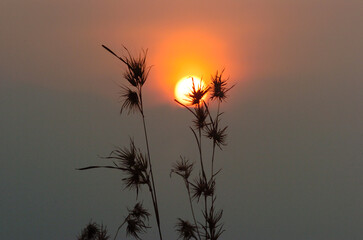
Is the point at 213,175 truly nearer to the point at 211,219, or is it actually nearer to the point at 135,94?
the point at 211,219

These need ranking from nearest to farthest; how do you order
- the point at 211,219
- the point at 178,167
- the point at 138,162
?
the point at 138,162 < the point at 211,219 < the point at 178,167

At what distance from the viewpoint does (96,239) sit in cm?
425

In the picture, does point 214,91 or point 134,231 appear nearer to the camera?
point 134,231

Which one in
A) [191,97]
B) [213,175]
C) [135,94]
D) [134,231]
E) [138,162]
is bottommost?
[134,231]

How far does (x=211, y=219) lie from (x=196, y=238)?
0.25m

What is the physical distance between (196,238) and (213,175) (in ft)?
2.09

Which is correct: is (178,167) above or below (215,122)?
below

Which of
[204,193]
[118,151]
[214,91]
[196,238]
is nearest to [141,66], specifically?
[118,151]

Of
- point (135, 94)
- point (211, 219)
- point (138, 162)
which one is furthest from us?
point (211, 219)

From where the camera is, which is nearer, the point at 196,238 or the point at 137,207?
the point at 137,207

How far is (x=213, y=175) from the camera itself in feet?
13.7

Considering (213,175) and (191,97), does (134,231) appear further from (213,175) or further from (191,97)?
(191,97)

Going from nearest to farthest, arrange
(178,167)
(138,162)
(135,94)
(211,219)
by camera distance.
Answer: (138,162) < (135,94) < (211,219) < (178,167)

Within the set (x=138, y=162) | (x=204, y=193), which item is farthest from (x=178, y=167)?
(x=138, y=162)
